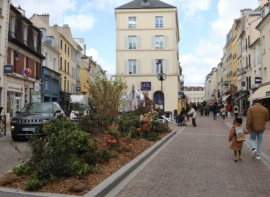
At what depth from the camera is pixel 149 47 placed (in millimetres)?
40969

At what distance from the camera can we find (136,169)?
23.7 ft

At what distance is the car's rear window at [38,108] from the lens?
13422 mm

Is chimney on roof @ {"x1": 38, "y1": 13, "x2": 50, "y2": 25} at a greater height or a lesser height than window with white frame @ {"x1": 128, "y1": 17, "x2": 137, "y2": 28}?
greater

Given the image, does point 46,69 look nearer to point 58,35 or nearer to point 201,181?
point 58,35

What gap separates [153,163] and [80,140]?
205 centimetres

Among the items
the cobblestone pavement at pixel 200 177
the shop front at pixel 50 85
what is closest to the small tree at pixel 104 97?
the cobblestone pavement at pixel 200 177

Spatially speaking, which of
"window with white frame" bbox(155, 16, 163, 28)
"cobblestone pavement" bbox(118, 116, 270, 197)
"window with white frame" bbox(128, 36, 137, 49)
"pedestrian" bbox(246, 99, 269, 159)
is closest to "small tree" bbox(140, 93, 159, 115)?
"cobblestone pavement" bbox(118, 116, 270, 197)

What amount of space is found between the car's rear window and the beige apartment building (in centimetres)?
2679

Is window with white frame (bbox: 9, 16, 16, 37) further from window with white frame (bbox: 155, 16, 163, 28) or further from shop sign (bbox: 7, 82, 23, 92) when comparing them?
window with white frame (bbox: 155, 16, 163, 28)

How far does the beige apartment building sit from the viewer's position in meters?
40.5

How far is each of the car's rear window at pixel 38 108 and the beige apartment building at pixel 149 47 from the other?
26793 mm

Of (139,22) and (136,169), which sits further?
(139,22)

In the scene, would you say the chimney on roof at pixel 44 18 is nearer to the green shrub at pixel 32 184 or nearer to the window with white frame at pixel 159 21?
the window with white frame at pixel 159 21

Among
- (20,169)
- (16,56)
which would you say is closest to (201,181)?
(20,169)
